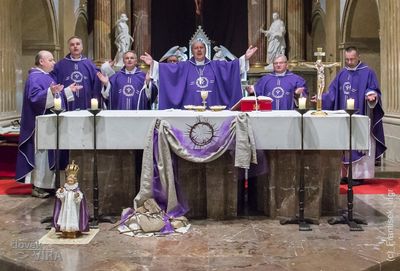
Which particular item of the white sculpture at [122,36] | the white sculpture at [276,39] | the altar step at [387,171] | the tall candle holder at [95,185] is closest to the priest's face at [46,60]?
the tall candle holder at [95,185]

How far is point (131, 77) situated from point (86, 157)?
6.07 feet

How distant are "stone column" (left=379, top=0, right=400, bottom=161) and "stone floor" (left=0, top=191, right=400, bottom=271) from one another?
3947 millimetres

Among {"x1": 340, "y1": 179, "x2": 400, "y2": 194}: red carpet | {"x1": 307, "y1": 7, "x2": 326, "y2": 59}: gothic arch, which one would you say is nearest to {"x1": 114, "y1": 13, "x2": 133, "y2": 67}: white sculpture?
{"x1": 307, "y1": 7, "x2": 326, "y2": 59}: gothic arch

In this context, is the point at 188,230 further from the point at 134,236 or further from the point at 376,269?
the point at 376,269

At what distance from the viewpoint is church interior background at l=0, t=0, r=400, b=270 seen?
9.07m

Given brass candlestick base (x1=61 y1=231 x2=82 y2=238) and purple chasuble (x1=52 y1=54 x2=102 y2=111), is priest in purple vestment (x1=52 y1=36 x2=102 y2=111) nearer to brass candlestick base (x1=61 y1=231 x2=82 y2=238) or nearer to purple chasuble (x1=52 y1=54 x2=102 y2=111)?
purple chasuble (x1=52 y1=54 x2=102 y2=111)

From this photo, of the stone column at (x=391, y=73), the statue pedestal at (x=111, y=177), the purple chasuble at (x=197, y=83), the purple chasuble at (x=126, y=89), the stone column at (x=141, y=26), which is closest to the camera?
the statue pedestal at (x=111, y=177)

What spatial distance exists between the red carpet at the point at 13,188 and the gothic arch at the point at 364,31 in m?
8.02

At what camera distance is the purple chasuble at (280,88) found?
6.44 m

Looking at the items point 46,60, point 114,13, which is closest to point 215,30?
point 114,13

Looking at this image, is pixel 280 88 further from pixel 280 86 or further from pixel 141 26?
pixel 141 26

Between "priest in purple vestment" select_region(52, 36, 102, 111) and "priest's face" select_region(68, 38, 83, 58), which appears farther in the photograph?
"priest in purple vestment" select_region(52, 36, 102, 111)

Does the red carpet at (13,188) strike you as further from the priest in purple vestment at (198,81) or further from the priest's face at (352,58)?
the priest's face at (352,58)

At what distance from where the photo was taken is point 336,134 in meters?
4.79
